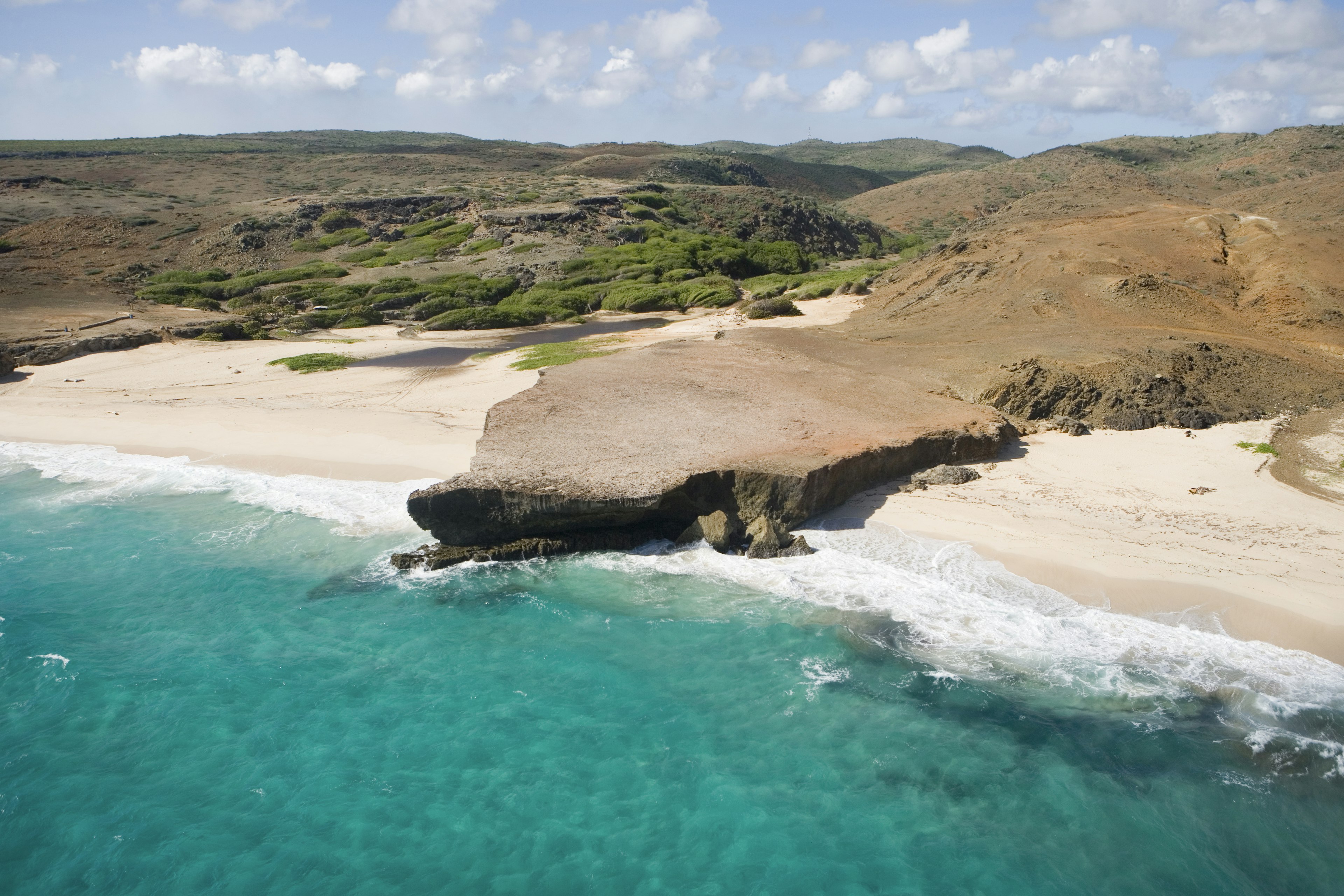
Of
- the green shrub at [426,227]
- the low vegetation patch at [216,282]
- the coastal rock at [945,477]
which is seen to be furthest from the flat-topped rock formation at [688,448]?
the green shrub at [426,227]

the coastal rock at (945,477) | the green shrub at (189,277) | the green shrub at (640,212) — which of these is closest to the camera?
the coastal rock at (945,477)

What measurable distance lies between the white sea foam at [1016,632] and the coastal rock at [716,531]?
0.53ft

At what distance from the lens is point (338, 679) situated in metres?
8.41

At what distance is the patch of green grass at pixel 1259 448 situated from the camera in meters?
12.2

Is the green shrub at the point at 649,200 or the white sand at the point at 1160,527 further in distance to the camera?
the green shrub at the point at 649,200

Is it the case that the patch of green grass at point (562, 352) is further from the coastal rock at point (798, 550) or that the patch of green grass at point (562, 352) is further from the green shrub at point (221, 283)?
the green shrub at point (221, 283)

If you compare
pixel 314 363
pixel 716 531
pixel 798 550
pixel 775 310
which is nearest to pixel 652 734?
pixel 716 531

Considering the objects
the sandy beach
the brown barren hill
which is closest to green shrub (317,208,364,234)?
the sandy beach

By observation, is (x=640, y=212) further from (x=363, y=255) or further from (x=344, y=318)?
(x=344, y=318)

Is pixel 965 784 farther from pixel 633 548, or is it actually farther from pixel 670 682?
pixel 633 548

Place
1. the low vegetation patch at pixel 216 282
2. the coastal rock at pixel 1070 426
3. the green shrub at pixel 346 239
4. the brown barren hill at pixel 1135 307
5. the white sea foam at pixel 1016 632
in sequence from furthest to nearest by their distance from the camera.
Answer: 1. the green shrub at pixel 346 239
2. the low vegetation patch at pixel 216 282
3. the brown barren hill at pixel 1135 307
4. the coastal rock at pixel 1070 426
5. the white sea foam at pixel 1016 632

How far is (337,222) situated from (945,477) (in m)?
41.8

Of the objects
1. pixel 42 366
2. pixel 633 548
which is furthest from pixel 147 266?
pixel 633 548

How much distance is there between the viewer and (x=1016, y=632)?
8.51 meters
